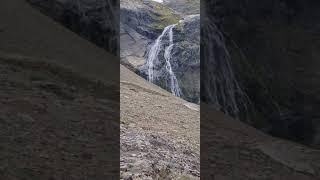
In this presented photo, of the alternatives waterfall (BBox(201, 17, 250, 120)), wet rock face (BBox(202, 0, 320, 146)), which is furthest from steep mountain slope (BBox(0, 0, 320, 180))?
wet rock face (BBox(202, 0, 320, 146))

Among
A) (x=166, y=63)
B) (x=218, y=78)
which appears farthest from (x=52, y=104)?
(x=166, y=63)

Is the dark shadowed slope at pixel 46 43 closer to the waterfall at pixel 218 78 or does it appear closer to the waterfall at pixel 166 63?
the waterfall at pixel 218 78

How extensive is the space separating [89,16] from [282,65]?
580 centimetres

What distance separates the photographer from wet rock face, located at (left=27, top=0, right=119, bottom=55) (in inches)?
488

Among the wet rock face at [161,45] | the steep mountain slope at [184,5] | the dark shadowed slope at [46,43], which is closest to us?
the dark shadowed slope at [46,43]

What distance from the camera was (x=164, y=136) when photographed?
8.97 m

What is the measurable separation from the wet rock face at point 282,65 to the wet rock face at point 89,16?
3768mm

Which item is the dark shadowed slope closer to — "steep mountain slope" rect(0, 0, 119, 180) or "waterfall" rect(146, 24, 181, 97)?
"steep mountain slope" rect(0, 0, 119, 180)

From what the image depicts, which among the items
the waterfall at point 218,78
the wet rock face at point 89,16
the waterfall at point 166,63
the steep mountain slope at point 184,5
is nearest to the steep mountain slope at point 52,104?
the wet rock face at point 89,16

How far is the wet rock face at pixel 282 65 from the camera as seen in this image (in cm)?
1069

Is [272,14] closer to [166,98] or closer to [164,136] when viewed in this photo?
[166,98]

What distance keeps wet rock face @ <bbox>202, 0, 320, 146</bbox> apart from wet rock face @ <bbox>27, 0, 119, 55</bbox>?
3.77 metres

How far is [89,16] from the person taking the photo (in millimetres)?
12688

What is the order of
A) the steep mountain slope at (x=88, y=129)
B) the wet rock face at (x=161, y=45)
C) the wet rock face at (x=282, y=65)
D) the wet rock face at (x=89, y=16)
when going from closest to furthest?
the steep mountain slope at (x=88, y=129) → the wet rock face at (x=282, y=65) → the wet rock face at (x=89, y=16) → the wet rock face at (x=161, y=45)
